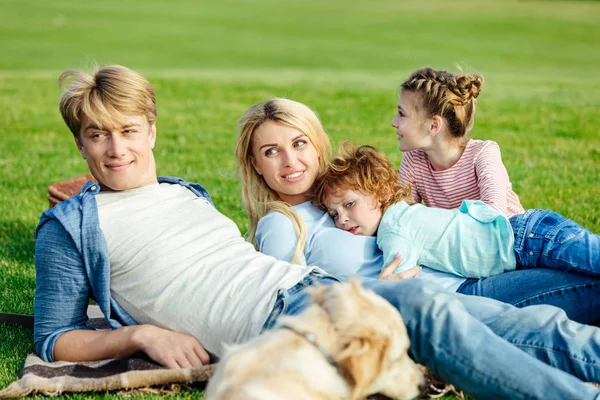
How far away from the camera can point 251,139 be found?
5.18 m

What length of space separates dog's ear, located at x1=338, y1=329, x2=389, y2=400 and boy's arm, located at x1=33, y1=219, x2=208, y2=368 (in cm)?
120

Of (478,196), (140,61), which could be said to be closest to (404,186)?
(478,196)

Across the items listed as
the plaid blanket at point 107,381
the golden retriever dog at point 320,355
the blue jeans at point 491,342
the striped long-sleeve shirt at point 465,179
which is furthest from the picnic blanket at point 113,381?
the striped long-sleeve shirt at point 465,179

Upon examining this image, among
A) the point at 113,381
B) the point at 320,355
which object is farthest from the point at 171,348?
the point at 320,355

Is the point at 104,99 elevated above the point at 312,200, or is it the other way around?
the point at 104,99

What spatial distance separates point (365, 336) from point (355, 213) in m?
1.95

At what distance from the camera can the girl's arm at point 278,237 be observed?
465cm

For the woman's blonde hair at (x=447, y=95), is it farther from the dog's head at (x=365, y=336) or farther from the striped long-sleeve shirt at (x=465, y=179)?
the dog's head at (x=365, y=336)

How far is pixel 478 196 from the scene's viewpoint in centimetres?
561

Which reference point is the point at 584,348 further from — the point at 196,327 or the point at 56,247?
the point at 56,247

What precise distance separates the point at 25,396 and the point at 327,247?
1.82 metres

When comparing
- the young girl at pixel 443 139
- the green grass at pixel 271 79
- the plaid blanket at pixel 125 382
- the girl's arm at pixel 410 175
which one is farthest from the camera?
the green grass at pixel 271 79

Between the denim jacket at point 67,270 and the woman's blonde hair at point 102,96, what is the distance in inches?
18.5

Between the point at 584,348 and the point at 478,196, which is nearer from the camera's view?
the point at 584,348
